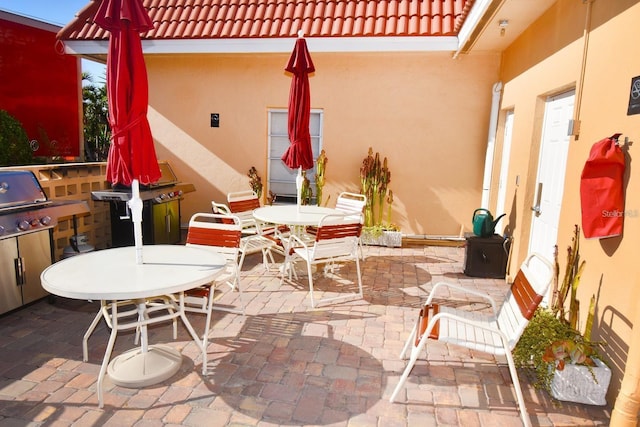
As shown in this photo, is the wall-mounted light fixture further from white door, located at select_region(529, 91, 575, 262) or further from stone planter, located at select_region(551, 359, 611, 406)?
stone planter, located at select_region(551, 359, 611, 406)

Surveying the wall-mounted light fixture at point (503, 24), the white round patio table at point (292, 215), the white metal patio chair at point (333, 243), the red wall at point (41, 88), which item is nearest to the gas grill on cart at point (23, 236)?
the white round patio table at point (292, 215)

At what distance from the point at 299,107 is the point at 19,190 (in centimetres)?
341

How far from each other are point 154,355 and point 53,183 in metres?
3.29

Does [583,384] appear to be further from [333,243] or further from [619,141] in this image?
[333,243]

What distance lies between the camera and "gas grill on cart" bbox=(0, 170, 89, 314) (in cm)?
414

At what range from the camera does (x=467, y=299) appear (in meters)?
5.13

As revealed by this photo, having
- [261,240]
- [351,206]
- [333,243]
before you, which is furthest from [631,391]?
[351,206]

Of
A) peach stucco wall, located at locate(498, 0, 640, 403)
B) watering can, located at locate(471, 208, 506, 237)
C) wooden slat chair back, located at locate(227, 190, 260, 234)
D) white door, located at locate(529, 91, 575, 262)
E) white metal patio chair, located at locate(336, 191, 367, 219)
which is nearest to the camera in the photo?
peach stucco wall, located at locate(498, 0, 640, 403)

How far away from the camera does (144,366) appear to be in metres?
3.30

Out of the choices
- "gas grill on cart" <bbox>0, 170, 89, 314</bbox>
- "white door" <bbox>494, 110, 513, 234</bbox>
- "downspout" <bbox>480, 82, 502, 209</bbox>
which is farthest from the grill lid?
"downspout" <bbox>480, 82, 502, 209</bbox>

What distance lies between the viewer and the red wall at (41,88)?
9656 millimetres

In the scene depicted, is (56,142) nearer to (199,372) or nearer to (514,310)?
(199,372)

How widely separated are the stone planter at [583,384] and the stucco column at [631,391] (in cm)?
40

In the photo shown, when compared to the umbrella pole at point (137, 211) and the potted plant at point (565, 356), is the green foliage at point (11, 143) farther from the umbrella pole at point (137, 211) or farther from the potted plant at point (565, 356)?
the potted plant at point (565, 356)
